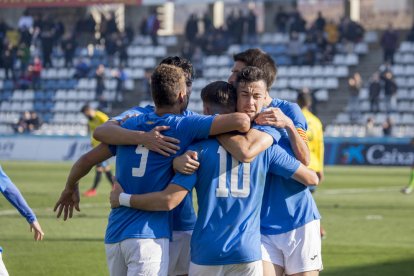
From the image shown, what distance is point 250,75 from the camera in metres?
6.11

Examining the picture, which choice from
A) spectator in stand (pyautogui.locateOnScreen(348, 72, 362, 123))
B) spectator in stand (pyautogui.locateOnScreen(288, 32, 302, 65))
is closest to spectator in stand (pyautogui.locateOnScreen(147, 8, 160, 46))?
spectator in stand (pyautogui.locateOnScreen(288, 32, 302, 65))

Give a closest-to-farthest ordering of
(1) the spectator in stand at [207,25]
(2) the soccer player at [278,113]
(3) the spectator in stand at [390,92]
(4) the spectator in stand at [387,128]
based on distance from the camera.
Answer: (2) the soccer player at [278,113]
(4) the spectator in stand at [387,128]
(3) the spectator in stand at [390,92]
(1) the spectator in stand at [207,25]

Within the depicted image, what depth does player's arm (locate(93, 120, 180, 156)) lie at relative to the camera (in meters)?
5.92

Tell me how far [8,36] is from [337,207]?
35.8m

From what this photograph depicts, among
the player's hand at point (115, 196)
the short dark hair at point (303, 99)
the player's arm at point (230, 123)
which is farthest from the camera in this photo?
the short dark hair at point (303, 99)

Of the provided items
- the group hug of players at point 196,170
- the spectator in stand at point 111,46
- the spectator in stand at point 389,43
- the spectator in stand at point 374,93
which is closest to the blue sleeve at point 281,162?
the group hug of players at point 196,170

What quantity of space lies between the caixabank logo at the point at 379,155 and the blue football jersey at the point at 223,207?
2972cm

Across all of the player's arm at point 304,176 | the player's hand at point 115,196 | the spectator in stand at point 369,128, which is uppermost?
the player's arm at point 304,176

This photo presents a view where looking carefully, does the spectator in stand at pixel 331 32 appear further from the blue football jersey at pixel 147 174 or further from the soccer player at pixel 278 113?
the blue football jersey at pixel 147 174

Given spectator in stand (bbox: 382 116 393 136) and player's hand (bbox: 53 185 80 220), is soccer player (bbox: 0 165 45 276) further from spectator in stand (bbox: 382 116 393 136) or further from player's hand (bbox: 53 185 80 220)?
spectator in stand (bbox: 382 116 393 136)

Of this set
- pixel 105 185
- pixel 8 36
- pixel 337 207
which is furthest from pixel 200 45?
pixel 337 207

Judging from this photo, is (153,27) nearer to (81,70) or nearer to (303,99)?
(81,70)

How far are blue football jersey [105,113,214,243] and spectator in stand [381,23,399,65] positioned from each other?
37.8m

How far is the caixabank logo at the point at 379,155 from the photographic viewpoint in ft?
115
